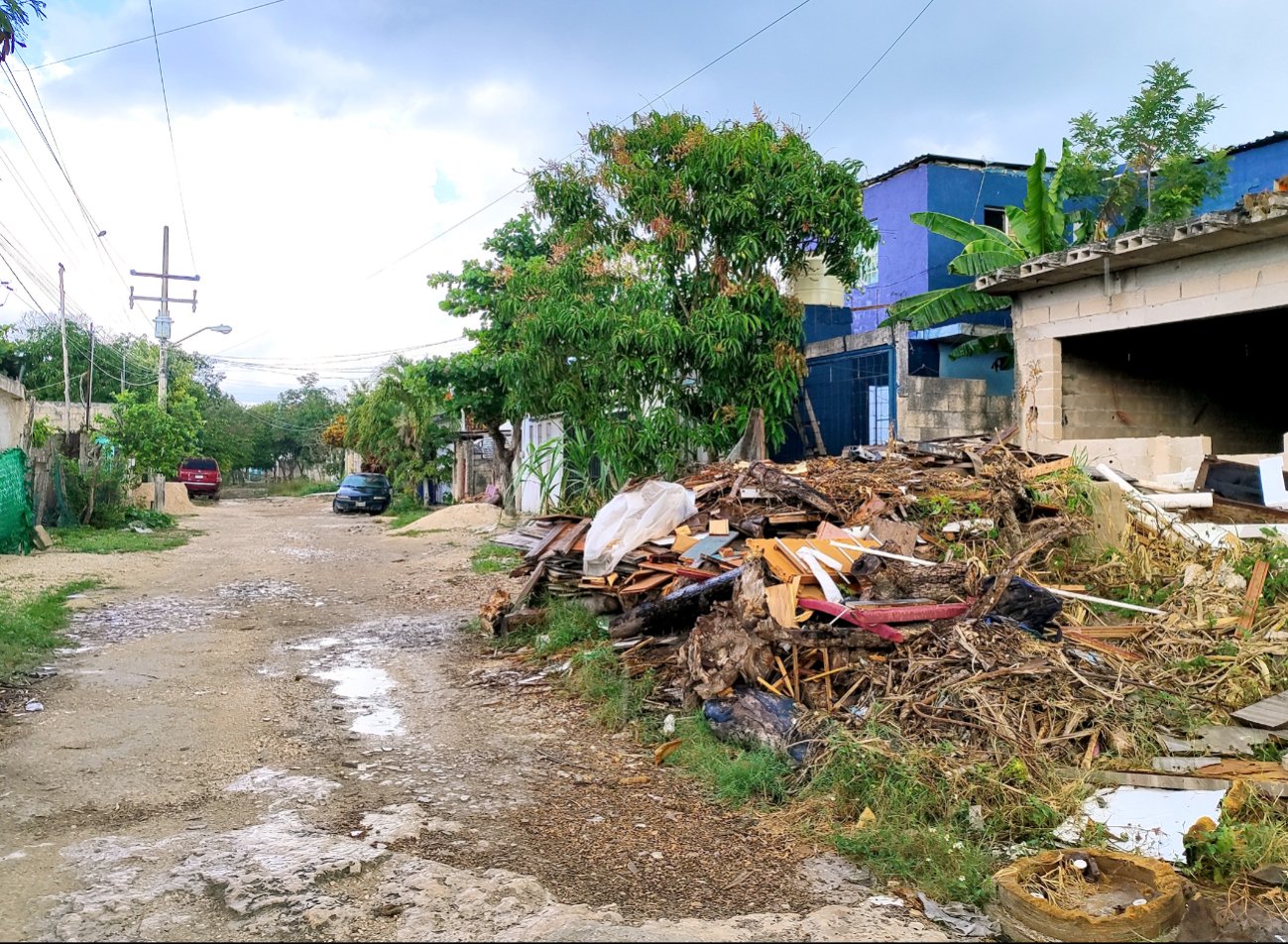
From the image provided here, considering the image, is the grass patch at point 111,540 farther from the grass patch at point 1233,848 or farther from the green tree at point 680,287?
the grass patch at point 1233,848

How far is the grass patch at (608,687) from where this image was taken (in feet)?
20.0

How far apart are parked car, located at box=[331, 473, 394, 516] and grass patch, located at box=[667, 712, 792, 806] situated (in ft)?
84.7

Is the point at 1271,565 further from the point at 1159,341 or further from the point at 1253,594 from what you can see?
the point at 1159,341

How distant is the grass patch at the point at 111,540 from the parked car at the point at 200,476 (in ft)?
61.7

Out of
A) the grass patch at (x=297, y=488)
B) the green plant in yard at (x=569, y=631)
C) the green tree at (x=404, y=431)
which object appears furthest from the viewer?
the grass patch at (x=297, y=488)

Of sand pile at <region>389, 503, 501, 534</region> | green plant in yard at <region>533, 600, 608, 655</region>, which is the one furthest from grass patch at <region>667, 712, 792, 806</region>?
sand pile at <region>389, 503, 501, 534</region>

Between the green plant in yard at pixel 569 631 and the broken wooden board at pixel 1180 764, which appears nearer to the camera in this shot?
the broken wooden board at pixel 1180 764

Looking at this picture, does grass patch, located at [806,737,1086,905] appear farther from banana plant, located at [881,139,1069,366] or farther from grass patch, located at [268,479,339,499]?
grass patch, located at [268,479,339,499]

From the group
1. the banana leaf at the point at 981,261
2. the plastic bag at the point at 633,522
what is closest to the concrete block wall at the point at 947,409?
the banana leaf at the point at 981,261

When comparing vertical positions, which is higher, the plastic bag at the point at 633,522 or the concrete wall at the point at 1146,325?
the concrete wall at the point at 1146,325

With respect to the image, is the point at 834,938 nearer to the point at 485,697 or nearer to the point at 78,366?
the point at 485,697

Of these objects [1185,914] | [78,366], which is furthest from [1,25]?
[78,366]

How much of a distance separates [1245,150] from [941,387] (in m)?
10.2

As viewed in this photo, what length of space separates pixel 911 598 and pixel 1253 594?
239 cm
